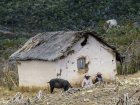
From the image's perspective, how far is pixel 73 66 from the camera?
26.5 metres

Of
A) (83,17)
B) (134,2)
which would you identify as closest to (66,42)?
(83,17)

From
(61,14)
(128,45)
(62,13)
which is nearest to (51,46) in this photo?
(128,45)

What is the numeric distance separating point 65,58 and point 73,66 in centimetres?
66

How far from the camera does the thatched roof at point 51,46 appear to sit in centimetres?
2595

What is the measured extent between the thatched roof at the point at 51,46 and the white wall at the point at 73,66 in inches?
12.1

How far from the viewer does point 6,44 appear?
4881cm

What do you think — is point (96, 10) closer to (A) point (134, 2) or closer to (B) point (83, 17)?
(B) point (83, 17)

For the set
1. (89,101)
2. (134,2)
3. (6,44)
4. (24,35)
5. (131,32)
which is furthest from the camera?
(134,2)

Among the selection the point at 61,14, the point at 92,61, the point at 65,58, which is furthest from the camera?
the point at 61,14

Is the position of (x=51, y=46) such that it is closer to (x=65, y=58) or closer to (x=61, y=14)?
(x=65, y=58)

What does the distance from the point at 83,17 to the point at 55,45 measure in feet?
108

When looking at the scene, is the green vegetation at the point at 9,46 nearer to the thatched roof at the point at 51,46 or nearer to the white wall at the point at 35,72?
the thatched roof at the point at 51,46

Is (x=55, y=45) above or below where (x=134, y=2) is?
below

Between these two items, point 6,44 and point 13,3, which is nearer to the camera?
point 6,44
